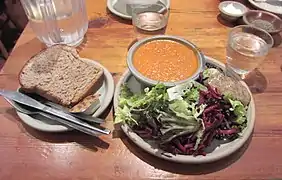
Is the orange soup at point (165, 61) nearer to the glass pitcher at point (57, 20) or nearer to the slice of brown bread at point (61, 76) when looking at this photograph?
the slice of brown bread at point (61, 76)

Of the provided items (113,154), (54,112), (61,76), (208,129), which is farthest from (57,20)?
(208,129)

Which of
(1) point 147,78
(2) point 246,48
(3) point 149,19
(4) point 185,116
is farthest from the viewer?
(3) point 149,19

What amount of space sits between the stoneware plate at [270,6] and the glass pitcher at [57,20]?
2.26 feet

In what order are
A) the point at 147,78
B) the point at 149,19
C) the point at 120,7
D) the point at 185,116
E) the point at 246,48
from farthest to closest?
the point at 120,7 < the point at 149,19 < the point at 246,48 < the point at 147,78 < the point at 185,116

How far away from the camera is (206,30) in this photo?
124 centimetres

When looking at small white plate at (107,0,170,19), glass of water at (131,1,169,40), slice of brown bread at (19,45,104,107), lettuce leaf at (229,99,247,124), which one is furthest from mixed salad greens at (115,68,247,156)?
small white plate at (107,0,170,19)

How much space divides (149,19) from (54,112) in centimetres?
53

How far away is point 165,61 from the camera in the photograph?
1.00 meters

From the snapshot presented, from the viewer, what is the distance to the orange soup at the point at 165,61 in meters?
0.97

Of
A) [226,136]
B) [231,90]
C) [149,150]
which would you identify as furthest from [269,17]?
[149,150]

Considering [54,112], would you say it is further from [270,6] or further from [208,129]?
[270,6]

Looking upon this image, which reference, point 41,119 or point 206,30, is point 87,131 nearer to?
point 41,119

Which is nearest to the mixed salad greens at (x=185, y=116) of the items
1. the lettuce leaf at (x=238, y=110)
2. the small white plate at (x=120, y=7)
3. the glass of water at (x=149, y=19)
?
the lettuce leaf at (x=238, y=110)

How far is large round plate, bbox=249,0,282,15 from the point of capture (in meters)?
1.32
